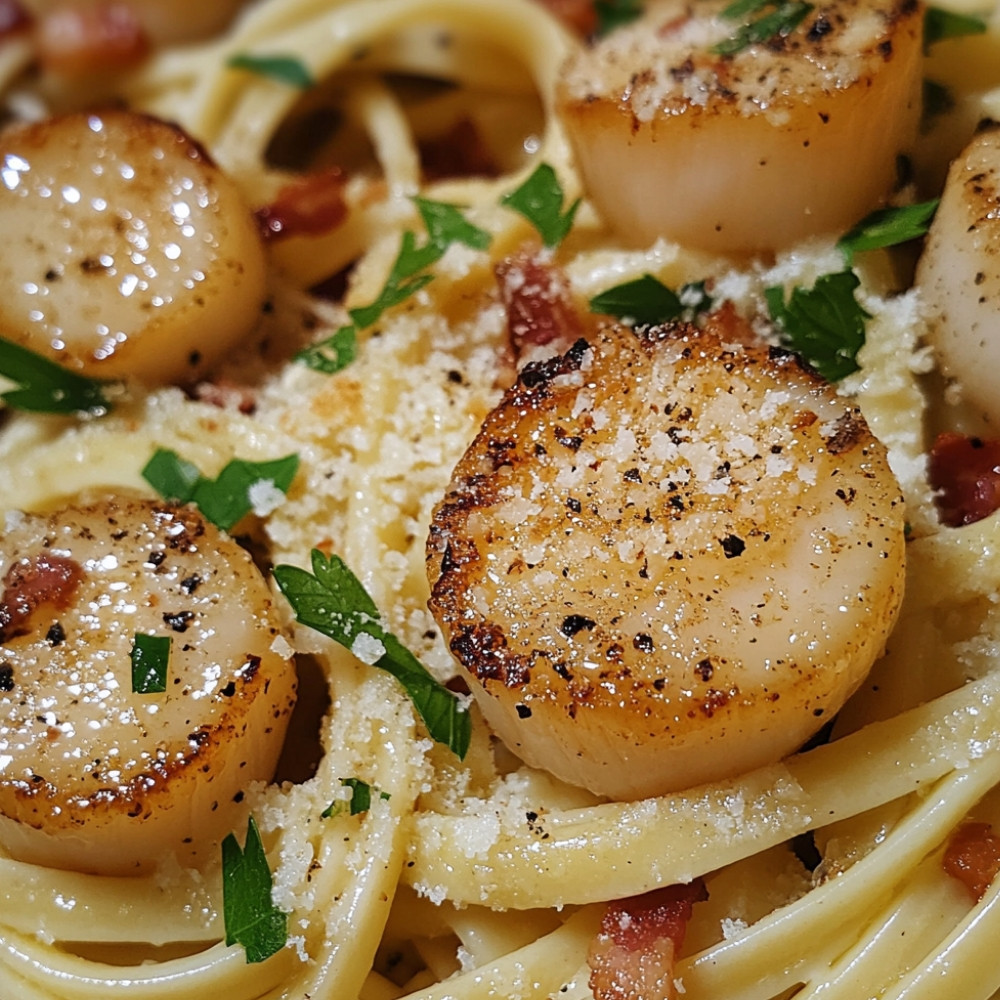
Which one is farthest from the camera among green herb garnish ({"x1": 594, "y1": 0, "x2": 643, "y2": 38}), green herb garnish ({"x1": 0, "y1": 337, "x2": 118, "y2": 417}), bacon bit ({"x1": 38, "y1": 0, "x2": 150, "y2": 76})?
bacon bit ({"x1": 38, "y1": 0, "x2": 150, "y2": 76})

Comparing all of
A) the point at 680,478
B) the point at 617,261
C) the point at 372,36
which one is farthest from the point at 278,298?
the point at 680,478

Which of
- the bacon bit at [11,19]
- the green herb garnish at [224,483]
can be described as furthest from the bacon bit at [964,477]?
the bacon bit at [11,19]

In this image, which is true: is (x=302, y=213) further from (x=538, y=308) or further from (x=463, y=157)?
(x=463, y=157)

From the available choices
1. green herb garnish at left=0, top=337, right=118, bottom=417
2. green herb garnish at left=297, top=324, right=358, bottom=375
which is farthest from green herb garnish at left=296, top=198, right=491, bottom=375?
green herb garnish at left=0, top=337, right=118, bottom=417

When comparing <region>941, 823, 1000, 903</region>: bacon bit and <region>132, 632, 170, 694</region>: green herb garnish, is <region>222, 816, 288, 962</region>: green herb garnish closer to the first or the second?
<region>132, 632, 170, 694</region>: green herb garnish

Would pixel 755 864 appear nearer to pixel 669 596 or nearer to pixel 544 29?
pixel 669 596

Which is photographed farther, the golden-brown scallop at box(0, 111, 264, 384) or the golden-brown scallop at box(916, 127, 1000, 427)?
the golden-brown scallop at box(0, 111, 264, 384)
